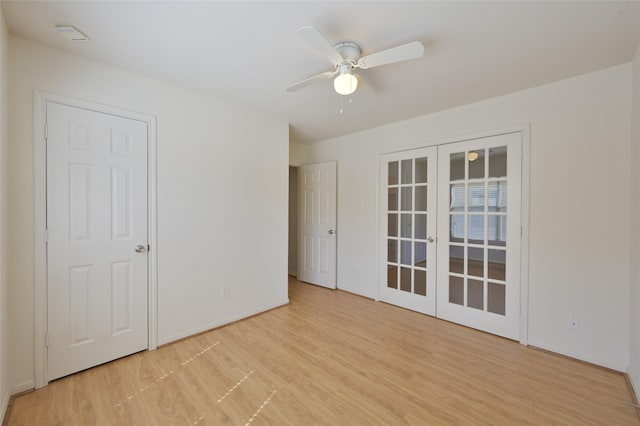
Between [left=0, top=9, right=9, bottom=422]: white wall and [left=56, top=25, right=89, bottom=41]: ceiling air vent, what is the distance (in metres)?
0.26

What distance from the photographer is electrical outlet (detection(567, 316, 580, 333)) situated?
2250mm

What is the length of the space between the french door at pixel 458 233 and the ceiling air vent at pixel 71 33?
3.14 metres

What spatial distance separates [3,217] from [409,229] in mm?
3600

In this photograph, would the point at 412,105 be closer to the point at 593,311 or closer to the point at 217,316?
the point at 593,311

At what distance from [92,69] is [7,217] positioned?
1.24 meters

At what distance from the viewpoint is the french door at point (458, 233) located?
8.59 feet

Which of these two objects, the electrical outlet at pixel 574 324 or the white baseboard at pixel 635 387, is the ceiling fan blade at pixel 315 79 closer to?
the electrical outlet at pixel 574 324

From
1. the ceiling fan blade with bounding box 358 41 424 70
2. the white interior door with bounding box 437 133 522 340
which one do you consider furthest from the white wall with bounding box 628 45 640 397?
the ceiling fan blade with bounding box 358 41 424 70

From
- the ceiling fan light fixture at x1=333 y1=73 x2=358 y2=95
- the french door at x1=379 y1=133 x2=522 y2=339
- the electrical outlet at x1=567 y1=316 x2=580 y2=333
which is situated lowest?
the electrical outlet at x1=567 y1=316 x2=580 y2=333

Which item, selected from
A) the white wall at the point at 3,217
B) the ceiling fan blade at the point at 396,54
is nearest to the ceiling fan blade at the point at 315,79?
the ceiling fan blade at the point at 396,54

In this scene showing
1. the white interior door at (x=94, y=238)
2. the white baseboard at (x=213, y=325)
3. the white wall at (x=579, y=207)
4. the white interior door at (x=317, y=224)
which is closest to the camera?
the white interior door at (x=94, y=238)

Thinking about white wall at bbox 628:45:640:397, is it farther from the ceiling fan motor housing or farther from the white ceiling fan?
the ceiling fan motor housing

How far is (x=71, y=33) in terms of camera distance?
5.57 feet

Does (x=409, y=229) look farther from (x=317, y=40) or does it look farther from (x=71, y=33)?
(x=71, y=33)
